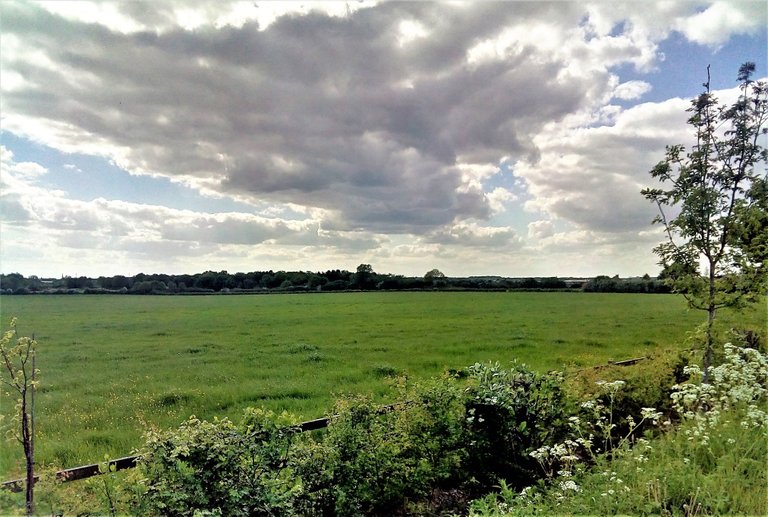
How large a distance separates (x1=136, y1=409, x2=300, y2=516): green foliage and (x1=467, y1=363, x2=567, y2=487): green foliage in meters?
2.32

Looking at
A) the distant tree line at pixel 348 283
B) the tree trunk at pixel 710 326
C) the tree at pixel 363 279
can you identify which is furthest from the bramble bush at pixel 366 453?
the tree at pixel 363 279

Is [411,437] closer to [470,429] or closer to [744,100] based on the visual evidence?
[470,429]

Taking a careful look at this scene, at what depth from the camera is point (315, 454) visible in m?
4.20

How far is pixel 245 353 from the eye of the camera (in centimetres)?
1530

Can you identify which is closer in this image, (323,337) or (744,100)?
(744,100)

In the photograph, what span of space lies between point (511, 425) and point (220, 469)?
11.0 ft

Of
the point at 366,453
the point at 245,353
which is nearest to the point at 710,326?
the point at 366,453

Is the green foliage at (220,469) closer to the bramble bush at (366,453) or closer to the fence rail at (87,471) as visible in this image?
the bramble bush at (366,453)

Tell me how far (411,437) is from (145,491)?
8.92ft

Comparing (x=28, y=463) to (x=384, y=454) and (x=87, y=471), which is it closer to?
(x=87, y=471)

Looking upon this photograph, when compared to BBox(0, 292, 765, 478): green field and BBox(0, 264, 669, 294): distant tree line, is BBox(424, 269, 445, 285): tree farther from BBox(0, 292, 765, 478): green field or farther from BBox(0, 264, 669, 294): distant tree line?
BBox(0, 292, 765, 478): green field

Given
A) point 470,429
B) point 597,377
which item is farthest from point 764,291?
point 470,429

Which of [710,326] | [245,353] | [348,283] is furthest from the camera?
[348,283]

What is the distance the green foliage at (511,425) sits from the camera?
5.09 meters
